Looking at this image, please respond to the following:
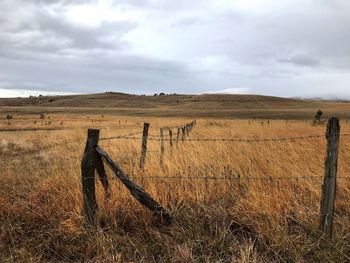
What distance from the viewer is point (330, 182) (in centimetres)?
517

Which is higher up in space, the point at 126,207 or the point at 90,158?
the point at 90,158

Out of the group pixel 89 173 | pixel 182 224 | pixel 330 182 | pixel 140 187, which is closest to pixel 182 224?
pixel 182 224

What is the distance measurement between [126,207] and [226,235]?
4.73ft

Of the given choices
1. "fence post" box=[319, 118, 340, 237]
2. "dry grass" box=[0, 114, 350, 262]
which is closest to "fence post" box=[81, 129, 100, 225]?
"dry grass" box=[0, 114, 350, 262]

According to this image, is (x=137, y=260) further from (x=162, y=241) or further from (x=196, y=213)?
(x=196, y=213)

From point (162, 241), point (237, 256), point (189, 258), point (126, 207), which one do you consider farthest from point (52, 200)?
point (237, 256)

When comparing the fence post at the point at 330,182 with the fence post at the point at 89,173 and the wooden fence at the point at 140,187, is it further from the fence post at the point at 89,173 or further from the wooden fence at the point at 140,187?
the fence post at the point at 89,173

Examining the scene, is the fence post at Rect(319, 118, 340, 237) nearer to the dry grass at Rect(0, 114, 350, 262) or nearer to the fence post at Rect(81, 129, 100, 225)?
the dry grass at Rect(0, 114, 350, 262)

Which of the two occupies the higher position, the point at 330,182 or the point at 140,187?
the point at 330,182

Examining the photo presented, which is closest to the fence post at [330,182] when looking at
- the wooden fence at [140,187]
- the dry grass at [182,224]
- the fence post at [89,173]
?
the wooden fence at [140,187]

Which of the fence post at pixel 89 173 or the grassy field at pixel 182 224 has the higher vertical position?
the fence post at pixel 89 173

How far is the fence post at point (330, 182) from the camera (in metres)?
5.16

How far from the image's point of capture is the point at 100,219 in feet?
18.9

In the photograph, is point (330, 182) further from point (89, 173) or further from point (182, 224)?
point (89, 173)
